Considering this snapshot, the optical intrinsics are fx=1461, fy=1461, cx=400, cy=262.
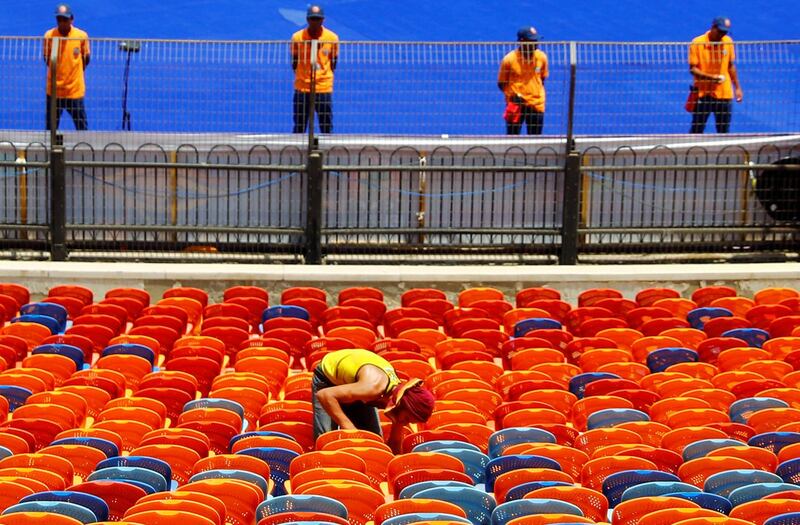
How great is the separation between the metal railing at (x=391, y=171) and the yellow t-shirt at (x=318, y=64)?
0.20 meters

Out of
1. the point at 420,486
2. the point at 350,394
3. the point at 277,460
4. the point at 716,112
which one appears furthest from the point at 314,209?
the point at 420,486

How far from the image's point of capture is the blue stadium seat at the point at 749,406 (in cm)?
1024

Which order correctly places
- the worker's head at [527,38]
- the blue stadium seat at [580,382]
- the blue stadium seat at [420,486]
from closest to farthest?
the blue stadium seat at [420,486]
the blue stadium seat at [580,382]
the worker's head at [527,38]

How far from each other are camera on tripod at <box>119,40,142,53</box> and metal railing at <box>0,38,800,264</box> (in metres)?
0.10

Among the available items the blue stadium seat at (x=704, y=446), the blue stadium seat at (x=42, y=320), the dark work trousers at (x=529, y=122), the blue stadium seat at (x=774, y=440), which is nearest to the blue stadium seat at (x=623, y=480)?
the blue stadium seat at (x=704, y=446)

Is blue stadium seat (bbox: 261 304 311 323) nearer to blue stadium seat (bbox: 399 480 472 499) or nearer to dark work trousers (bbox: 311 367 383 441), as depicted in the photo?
dark work trousers (bbox: 311 367 383 441)

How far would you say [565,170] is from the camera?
14.6m

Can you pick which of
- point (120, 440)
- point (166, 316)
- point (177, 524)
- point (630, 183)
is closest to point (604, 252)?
point (630, 183)

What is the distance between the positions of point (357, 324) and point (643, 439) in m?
3.63

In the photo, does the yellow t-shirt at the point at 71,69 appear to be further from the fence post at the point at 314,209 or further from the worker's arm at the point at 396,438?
the worker's arm at the point at 396,438

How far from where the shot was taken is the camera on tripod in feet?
48.1

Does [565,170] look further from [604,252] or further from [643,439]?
[643,439]

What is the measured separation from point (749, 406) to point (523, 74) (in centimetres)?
597

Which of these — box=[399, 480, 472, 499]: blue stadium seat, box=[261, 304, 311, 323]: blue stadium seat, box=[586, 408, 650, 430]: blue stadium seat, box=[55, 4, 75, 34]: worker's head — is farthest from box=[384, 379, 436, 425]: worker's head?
box=[55, 4, 75, 34]: worker's head
